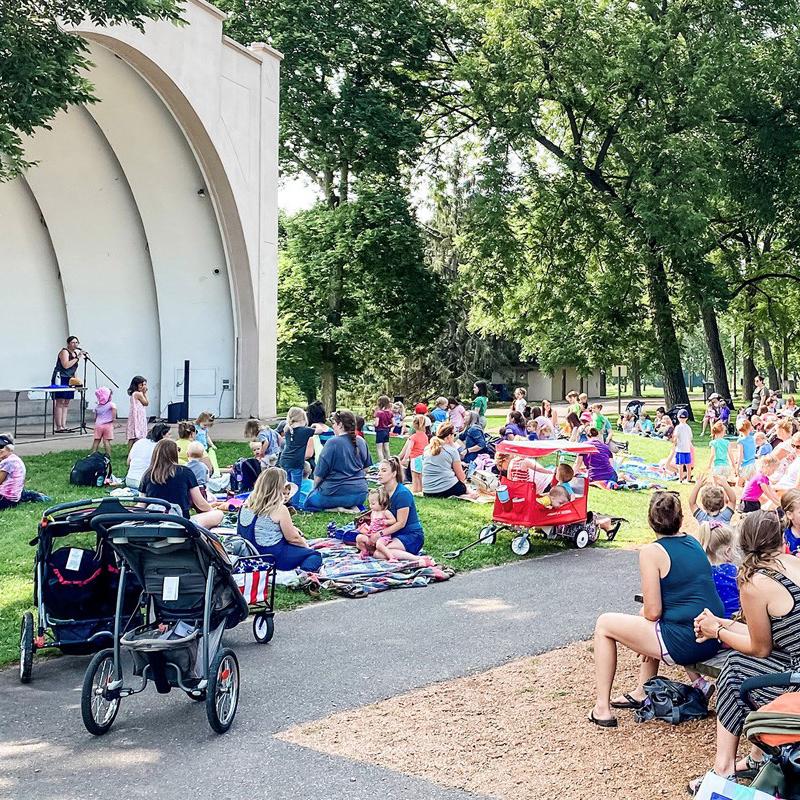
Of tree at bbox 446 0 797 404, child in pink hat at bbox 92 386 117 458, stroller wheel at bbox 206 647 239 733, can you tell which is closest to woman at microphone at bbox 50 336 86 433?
child in pink hat at bbox 92 386 117 458

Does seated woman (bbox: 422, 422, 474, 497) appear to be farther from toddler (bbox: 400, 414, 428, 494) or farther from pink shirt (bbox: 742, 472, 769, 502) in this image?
pink shirt (bbox: 742, 472, 769, 502)

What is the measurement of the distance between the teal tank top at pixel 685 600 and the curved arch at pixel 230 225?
2020 centimetres

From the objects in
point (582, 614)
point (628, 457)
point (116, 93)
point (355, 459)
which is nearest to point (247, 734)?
point (582, 614)

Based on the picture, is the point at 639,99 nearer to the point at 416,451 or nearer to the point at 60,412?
the point at 416,451

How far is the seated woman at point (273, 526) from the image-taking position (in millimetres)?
9258

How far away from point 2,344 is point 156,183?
18.7 ft

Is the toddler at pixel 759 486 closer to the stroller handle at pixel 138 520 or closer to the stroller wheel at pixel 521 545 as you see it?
the stroller wheel at pixel 521 545

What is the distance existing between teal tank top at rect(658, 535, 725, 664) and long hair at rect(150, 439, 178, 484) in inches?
188

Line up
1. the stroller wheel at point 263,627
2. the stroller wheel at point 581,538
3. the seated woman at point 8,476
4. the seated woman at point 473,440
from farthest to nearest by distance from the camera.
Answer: the seated woman at point 473,440
the seated woman at point 8,476
the stroller wheel at point 581,538
the stroller wheel at point 263,627

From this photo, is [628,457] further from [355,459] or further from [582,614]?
[582,614]

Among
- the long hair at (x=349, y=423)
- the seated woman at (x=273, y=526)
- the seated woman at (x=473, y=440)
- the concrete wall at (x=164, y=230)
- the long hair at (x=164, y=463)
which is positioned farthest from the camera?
the concrete wall at (x=164, y=230)

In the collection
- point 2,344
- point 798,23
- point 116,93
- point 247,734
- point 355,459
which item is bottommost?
point 247,734

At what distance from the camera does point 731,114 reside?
36.0m

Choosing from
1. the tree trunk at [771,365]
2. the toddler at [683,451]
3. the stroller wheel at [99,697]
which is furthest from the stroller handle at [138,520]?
the tree trunk at [771,365]
